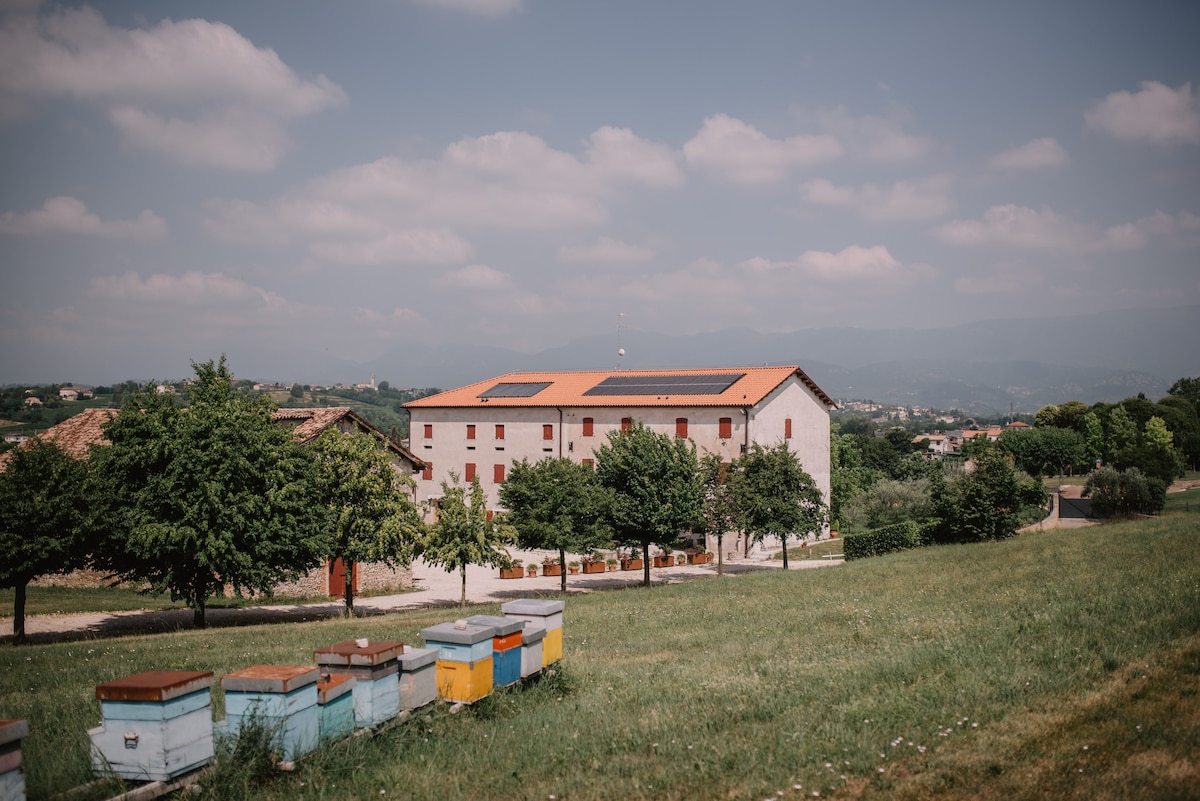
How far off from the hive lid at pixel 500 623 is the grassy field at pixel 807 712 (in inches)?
40.3

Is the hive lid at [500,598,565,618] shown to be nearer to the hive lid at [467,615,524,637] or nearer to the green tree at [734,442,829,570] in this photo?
the hive lid at [467,615,524,637]

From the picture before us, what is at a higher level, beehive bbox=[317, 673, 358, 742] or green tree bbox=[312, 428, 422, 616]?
green tree bbox=[312, 428, 422, 616]

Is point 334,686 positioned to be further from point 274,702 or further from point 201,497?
point 201,497

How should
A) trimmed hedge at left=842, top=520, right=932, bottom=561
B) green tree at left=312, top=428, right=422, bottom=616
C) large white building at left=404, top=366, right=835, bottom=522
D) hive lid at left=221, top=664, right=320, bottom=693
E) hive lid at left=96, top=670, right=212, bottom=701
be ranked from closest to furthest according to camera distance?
hive lid at left=96, top=670, right=212, bottom=701
hive lid at left=221, top=664, right=320, bottom=693
green tree at left=312, top=428, right=422, bottom=616
trimmed hedge at left=842, top=520, right=932, bottom=561
large white building at left=404, top=366, right=835, bottom=522

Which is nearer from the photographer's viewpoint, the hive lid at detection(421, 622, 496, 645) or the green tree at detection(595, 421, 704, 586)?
the hive lid at detection(421, 622, 496, 645)

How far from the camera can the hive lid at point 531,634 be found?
1239cm

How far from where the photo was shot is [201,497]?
25.5 m

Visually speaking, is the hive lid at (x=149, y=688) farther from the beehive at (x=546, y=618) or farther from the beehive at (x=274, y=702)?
the beehive at (x=546, y=618)

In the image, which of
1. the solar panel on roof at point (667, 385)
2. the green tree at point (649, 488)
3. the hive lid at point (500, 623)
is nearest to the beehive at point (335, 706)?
the hive lid at point (500, 623)

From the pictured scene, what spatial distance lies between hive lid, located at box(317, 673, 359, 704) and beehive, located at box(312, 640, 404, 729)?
14 cm

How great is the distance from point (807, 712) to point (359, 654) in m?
6.28

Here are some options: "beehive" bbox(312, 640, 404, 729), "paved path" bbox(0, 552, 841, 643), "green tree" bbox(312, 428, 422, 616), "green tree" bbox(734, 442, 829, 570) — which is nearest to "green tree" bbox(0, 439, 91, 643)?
"paved path" bbox(0, 552, 841, 643)

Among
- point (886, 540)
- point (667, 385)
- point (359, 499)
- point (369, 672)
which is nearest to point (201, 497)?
point (359, 499)

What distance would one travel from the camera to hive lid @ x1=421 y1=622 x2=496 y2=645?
10.8m
